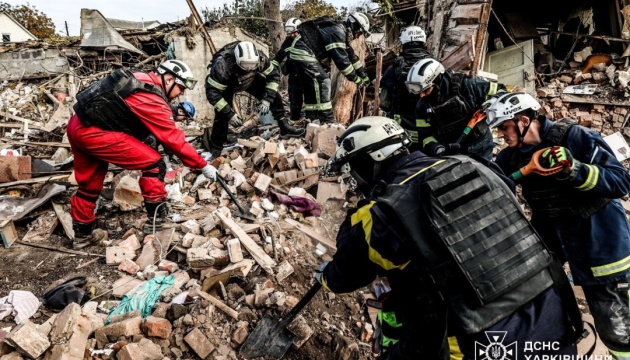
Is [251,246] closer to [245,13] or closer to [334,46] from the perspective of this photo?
[334,46]

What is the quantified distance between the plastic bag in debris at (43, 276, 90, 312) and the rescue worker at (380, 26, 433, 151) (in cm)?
374

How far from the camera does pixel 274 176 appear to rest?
4.91 meters

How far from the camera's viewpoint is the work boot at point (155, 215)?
3986mm

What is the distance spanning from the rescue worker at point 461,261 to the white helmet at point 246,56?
3984mm

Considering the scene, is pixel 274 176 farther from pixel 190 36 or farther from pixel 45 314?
pixel 190 36

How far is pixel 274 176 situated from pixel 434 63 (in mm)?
2344

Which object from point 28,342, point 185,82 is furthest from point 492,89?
point 28,342

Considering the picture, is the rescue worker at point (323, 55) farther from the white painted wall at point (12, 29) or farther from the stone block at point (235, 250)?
the white painted wall at point (12, 29)

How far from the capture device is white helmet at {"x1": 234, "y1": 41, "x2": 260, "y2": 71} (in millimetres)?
5161

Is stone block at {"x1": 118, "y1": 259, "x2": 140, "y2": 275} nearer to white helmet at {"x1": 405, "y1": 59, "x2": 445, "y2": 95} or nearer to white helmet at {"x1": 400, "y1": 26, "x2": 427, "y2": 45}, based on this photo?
white helmet at {"x1": 405, "y1": 59, "x2": 445, "y2": 95}

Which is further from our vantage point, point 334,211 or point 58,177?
point 58,177

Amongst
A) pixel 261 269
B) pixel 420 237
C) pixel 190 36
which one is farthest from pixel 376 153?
pixel 190 36

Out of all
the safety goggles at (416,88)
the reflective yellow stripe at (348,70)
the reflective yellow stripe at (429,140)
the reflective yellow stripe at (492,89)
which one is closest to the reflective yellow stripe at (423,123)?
the reflective yellow stripe at (429,140)

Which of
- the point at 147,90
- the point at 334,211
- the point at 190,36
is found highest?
the point at 190,36
